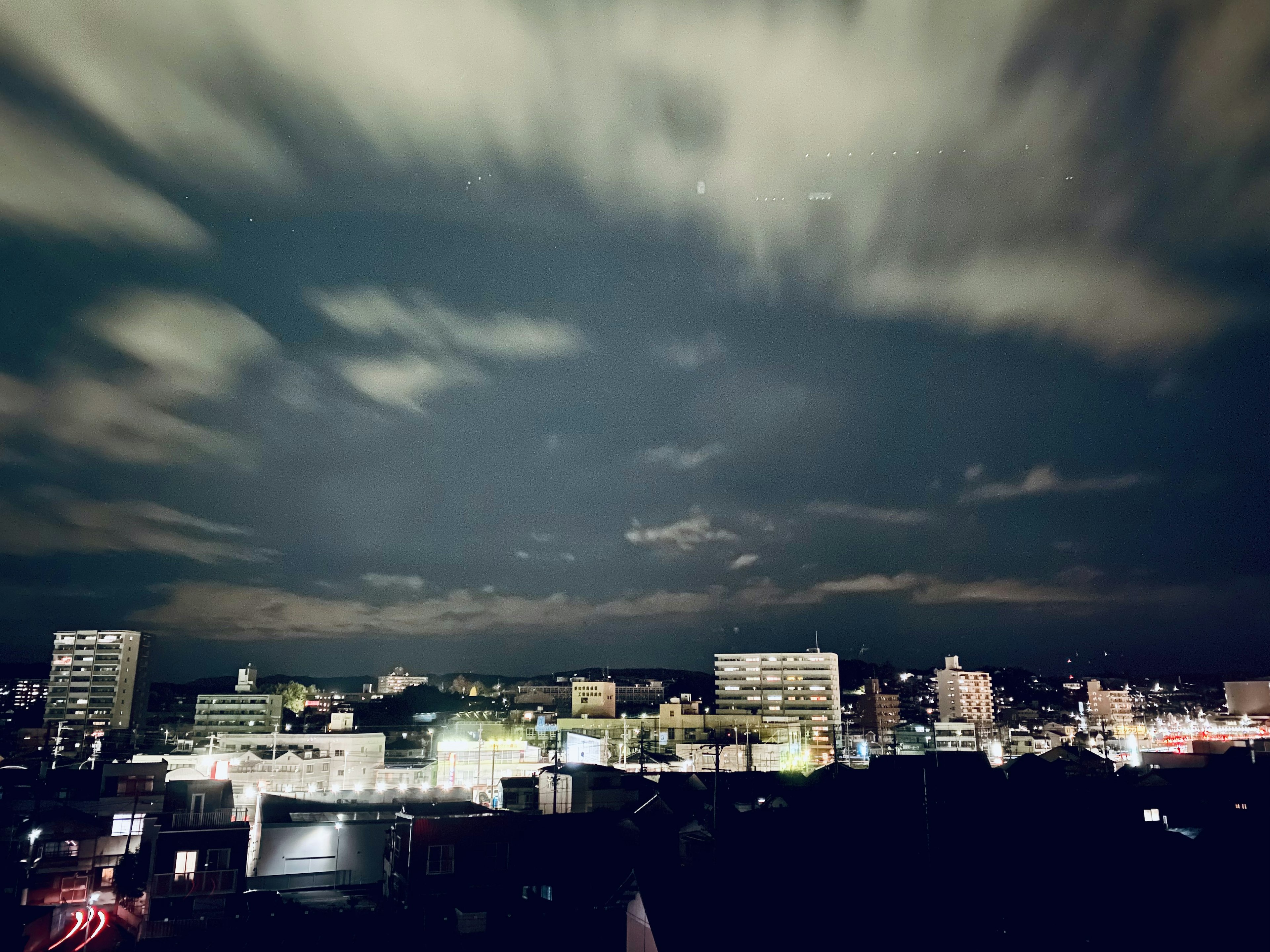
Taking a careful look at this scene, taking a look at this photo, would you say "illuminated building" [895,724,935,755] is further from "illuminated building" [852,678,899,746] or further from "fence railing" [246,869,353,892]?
"fence railing" [246,869,353,892]

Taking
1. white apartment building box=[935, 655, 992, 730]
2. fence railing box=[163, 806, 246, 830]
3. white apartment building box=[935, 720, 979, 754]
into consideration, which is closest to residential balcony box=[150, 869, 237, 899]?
fence railing box=[163, 806, 246, 830]

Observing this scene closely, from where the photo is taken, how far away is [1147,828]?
18.6 metres

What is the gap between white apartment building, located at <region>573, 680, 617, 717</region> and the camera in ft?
323

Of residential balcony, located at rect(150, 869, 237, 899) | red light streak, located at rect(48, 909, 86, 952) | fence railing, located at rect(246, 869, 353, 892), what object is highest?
residential balcony, located at rect(150, 869, 237, 899)

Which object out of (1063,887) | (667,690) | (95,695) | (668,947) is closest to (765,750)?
(1063,887)

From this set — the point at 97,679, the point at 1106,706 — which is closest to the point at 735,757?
the point at 97,679

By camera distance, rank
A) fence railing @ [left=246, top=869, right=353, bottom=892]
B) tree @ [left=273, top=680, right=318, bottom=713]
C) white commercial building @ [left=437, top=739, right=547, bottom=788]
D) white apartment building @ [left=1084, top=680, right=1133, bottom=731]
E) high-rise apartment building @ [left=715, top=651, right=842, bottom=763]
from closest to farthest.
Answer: fence railing @ [left=246, top=869, right=353, bottom=892] < white commercial building @ [left=437, top=739, right=547, bottom=788] < tree @ [left=273, top=680, right=318, bottom=713] < high-rise apartment building @ [left=715, top=651, right=842, bottom=763] < white apartment building @ [left=1084, top=680, right=1133, bottom=731]

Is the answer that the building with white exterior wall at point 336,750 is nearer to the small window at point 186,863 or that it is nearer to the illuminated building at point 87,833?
the illuminated building at point 87,833

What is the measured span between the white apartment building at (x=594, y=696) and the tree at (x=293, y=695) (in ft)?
104

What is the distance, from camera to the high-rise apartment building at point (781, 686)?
9612cm

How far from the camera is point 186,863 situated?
21703mm

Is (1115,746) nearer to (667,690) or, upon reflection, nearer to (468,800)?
(468,800)

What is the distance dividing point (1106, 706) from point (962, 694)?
26784 mm

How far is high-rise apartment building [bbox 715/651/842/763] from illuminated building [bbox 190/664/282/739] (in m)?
55.0
